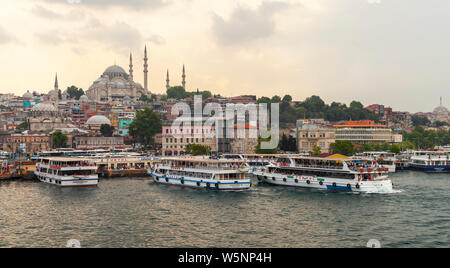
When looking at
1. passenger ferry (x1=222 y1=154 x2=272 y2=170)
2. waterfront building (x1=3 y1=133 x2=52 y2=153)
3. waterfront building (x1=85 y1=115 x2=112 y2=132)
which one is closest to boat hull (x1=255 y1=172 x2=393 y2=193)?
passenger ferry (x1=222 y1=154 x2=272 y2=170)

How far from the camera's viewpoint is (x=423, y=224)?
18.1 metres

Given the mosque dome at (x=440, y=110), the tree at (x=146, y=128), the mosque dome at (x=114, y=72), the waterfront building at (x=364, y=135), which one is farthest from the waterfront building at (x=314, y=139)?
the mosque dome at (x=440, y=110)

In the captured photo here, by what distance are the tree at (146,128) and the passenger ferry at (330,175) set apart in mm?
31730

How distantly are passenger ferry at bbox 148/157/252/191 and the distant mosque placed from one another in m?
80.1

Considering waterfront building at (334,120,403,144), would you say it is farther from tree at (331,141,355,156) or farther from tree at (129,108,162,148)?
tree at (129,108,162,148)

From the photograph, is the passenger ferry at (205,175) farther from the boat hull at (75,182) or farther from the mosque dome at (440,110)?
the mosque dome at (440,110)

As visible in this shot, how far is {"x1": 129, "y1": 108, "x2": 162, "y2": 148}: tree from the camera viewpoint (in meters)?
61.5

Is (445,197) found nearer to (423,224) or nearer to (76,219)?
(423,224)

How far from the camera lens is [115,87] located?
113125 mm

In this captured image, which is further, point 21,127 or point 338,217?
point 21,127

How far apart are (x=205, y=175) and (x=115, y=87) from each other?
291 ft

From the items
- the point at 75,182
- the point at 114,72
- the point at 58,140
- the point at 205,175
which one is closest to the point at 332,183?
the point at 205,175

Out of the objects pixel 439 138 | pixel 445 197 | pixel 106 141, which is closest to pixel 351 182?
pixel 445 197
